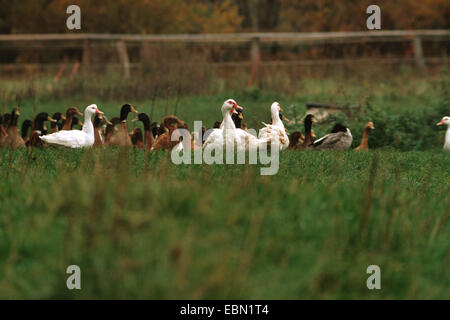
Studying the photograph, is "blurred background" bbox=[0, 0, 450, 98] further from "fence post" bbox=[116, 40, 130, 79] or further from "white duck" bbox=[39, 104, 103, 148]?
"white duck" bbox=[39, 104, 103, 148]

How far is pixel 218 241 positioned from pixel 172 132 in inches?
233

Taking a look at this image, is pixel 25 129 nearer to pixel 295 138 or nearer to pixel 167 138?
pixel 167 138

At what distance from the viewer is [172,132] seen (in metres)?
10.0

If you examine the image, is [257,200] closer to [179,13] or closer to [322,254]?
[322,254]

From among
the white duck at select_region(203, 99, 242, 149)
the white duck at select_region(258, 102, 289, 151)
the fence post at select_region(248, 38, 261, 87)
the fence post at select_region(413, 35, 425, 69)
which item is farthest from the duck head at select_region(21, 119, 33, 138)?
the fence post at select_region(413, 35, 425, 69)

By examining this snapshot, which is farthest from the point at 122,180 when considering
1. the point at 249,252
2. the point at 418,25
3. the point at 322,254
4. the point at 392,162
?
the point at 418,25

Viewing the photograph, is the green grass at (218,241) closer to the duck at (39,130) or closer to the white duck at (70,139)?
the white duck at (70,139)

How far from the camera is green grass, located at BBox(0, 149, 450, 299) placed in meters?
3.96

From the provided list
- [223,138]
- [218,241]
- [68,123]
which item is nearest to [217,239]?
[218,241]

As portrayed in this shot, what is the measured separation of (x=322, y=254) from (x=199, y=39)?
Result: 17.8 m

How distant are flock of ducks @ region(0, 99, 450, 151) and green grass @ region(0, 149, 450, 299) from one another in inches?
136

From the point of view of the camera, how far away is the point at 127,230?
13.7ft

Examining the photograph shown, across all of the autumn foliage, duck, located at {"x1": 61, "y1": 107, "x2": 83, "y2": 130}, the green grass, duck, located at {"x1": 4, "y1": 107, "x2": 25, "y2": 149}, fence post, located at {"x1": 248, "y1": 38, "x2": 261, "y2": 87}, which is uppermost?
the autumn foliage

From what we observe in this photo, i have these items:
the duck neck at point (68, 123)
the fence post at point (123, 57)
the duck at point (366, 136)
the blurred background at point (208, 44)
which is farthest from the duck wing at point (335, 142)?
the fence post at point (123, 57)
